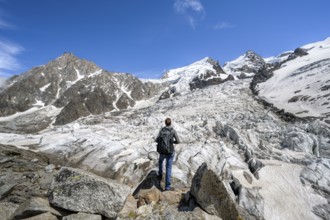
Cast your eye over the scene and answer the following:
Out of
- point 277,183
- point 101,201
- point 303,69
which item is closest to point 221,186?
point 101,201

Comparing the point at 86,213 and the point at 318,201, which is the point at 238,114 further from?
the point at 86,213

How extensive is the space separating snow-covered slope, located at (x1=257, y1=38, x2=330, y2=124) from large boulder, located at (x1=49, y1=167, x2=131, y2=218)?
51.8 meters

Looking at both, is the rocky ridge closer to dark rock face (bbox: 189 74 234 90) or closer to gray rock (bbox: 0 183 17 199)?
gray rock (bbox: 0 183 17 199)

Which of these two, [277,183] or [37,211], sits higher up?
[37,211]

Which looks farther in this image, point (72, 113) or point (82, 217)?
point (72, 113)

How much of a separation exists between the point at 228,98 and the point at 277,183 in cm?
5795

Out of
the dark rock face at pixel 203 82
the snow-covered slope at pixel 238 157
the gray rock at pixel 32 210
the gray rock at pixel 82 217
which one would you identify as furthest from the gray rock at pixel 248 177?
the dark rock face at pixel 203 82

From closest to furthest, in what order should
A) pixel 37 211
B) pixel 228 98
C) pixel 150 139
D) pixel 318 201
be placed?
pixel 37 211, pixel 318 201, pixel 150 139, pixel 228 98

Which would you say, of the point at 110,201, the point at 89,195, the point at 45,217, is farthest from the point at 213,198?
the point at 45,217

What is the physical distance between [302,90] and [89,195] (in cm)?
8170

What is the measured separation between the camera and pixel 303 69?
102 m

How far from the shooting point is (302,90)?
79.6m

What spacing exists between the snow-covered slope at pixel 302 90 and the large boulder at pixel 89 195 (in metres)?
51.8

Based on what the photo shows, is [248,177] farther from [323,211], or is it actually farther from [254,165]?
[323,211]
